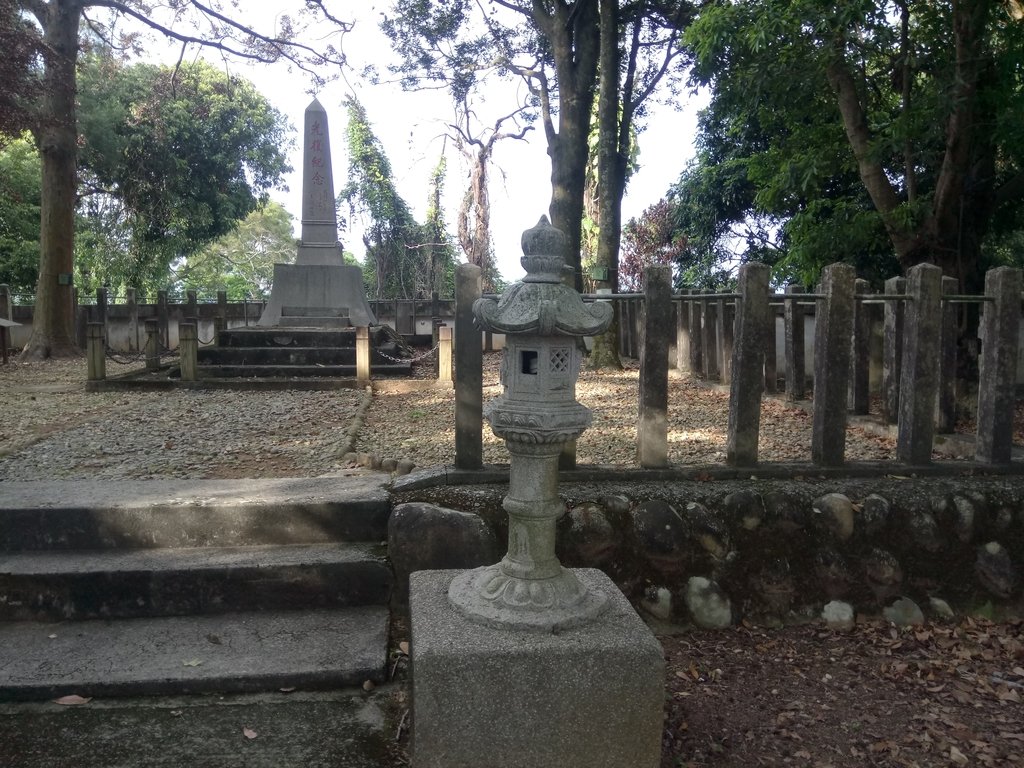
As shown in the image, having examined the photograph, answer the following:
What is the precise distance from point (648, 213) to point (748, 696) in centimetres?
2256

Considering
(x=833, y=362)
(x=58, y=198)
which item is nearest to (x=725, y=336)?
(x=833, y=362)

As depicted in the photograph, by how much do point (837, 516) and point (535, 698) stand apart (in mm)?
2068

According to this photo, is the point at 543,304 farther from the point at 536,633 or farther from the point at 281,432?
the point at 281,432

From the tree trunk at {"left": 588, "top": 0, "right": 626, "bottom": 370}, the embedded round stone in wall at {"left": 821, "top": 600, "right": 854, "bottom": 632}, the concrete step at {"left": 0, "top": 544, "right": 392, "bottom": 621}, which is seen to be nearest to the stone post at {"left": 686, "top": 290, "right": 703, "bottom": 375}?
the tree trunk at {"left": 588, "top": 0, "right": 626, "bottom": 370}

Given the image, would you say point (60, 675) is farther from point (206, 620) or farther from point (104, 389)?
point (104, 389)

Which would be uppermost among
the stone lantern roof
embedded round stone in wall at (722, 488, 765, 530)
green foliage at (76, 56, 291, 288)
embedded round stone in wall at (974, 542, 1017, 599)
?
green foliage at (76, 56, 291, 288)

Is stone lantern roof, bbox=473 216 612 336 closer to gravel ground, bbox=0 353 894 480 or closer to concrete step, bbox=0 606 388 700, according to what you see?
concrete step, bbox=0 606 388 700

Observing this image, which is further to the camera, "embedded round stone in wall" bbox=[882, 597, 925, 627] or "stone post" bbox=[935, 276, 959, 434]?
"stone post" bbox=[935, 276, 959, 434]

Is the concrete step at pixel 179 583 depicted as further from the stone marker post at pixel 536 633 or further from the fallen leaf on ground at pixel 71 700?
the stone marker post at pixel 536 633

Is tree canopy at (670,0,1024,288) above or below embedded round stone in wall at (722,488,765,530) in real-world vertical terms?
above

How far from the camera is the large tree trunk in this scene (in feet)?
48.4

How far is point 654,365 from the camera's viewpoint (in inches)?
154

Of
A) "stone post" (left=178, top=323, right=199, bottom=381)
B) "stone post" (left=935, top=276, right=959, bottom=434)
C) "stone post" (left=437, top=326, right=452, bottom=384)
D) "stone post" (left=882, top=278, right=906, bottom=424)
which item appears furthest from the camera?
"stone post" (left=437, top=326, right=452, bottom=384)

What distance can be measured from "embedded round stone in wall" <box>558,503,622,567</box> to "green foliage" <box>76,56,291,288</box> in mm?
19982
